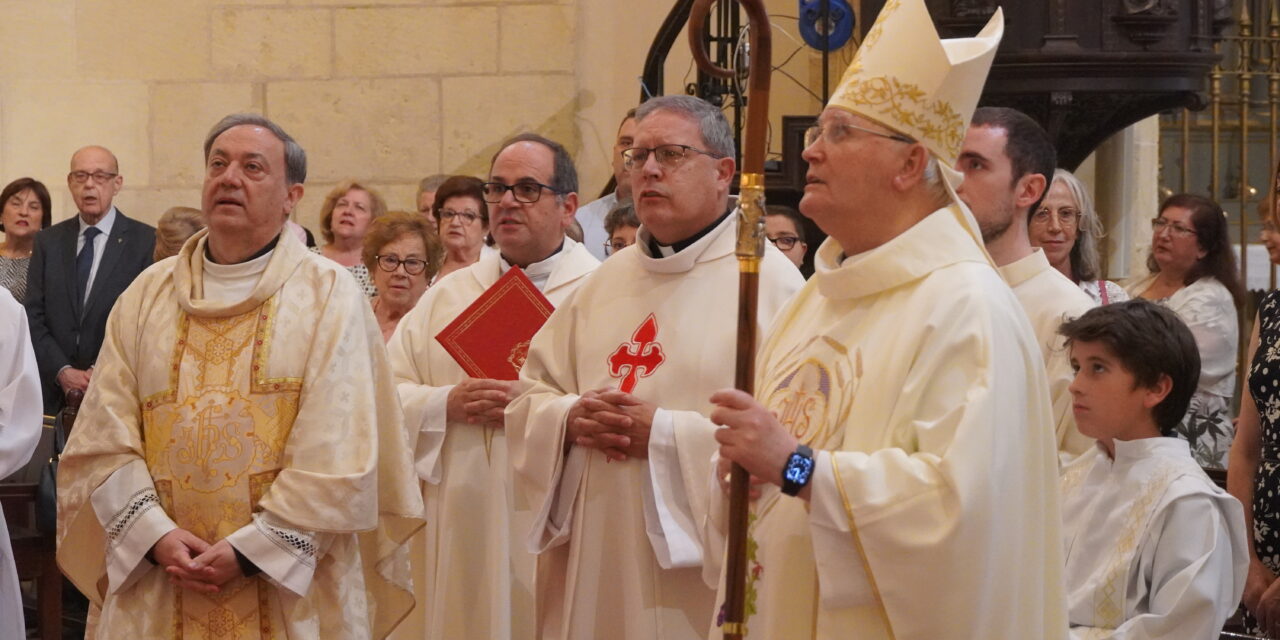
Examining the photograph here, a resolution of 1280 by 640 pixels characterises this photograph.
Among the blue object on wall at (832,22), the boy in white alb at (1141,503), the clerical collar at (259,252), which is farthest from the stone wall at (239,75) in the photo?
the boy in white alb at (1141,503)

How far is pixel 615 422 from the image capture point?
416cm

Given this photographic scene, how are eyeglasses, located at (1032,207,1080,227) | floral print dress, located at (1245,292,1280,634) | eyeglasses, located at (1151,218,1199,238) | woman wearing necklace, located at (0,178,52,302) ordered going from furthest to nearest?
1. woman wearing necklace, located at (0,178,52,302)
2. eyeglasses, located at (1151,218,1199,238)
3. eyeglasses, located at (1032,207,1080,227)
4. floral print dress, located at (1245,292,1280,634)

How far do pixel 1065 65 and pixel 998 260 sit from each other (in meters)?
2.81

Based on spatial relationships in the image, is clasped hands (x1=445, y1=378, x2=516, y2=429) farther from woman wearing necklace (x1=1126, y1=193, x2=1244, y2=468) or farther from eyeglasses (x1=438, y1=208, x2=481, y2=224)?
woman wearing necklace (x1=1126, y1=193, x2=1244, y2=468)

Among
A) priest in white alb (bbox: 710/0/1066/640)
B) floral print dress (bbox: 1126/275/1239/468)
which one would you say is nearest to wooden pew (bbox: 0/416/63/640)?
priest in white alb (bbox: 710/0/1066/640)

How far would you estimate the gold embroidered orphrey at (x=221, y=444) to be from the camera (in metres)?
4.16

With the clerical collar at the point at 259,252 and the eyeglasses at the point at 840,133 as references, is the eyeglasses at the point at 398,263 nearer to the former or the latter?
the clerical collar at the point at 259,252

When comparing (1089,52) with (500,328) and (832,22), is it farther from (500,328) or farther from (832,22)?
(500,328)

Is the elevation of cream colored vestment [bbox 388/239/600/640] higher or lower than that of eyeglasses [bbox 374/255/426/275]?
lower

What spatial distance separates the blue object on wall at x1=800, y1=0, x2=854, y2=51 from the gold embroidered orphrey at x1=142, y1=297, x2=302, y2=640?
4.46 m

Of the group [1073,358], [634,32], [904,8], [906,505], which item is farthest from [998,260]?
[634,32]

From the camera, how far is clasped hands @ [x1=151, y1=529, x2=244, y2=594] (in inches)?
159

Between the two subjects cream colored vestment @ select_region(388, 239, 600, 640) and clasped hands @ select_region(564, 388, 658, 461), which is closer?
clasped hands @ select_region(564, 388, 658, 461)

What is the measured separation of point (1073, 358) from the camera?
4.13m
